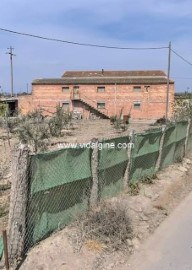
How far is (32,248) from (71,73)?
6521 centimetres

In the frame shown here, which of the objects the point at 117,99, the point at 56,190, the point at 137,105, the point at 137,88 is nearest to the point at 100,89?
the point at 117,99

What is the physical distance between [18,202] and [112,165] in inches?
146

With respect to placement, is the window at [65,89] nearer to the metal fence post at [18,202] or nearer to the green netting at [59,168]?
the green netting at [59,168]

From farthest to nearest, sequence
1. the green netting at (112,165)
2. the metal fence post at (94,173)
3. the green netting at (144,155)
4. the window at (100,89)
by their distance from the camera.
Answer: the window at (100,89) < the green netting at (144,155) < the green netting at (112,165) < the metal fence post at (94,173)

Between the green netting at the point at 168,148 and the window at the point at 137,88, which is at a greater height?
the window at the point at 137,88

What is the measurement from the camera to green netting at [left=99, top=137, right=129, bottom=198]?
28.6 feet

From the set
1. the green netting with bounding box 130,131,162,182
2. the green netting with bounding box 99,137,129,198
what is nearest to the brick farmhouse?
the green netting with bounding box 130,131,162,182

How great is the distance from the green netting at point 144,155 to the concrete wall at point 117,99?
151 feet

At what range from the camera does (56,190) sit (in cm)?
677

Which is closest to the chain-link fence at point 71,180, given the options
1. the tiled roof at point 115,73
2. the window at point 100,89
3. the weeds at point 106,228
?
the weeds at point 106,228

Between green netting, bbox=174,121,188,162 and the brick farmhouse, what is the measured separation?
41.6 metres

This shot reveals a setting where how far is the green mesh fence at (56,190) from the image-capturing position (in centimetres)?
624

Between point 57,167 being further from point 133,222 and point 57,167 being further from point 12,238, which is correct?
point 133,222

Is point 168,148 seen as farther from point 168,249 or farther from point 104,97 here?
point 104,97
